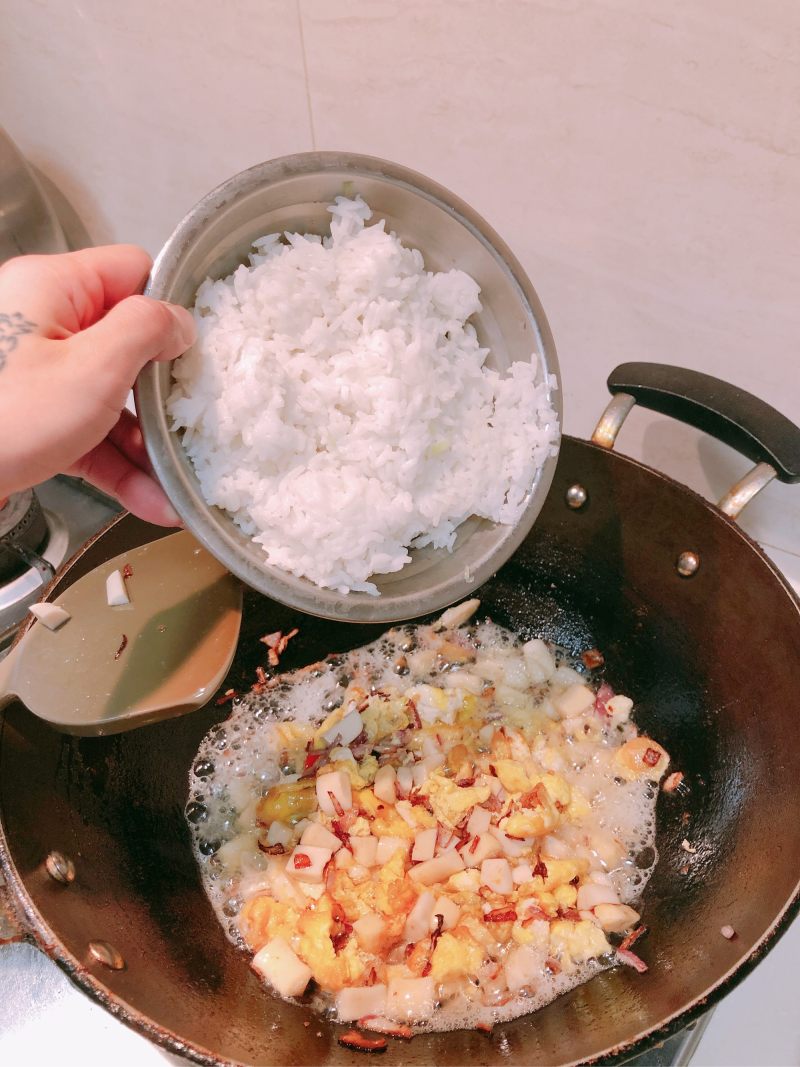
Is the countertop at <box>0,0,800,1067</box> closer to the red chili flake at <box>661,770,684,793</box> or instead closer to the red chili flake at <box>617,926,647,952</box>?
the red chili flake at <box>617,926,647,952</box>

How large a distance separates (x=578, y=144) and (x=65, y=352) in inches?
26.7

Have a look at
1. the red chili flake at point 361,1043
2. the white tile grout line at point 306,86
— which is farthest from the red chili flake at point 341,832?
the white tile grout line at point 306,86

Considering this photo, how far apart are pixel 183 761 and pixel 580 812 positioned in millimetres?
598

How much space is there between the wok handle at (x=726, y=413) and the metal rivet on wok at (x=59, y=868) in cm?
89

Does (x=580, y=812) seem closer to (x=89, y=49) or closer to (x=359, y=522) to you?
(x=359, y=522)

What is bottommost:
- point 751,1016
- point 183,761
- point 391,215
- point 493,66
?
point 751,1016

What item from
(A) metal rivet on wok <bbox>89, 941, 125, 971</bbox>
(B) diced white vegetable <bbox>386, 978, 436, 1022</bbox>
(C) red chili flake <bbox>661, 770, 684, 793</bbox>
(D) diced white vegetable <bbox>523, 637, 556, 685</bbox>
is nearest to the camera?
(A) metal rivet on wok <bbox>89, 941, 125, 971</bbox>

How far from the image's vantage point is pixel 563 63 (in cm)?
92

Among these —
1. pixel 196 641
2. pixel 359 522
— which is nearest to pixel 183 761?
pixel 196 641

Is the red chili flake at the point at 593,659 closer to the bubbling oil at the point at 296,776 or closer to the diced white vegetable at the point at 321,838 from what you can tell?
the bubbling oil at the point at 296,776

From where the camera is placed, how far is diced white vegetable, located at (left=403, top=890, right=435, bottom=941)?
0.99 metres

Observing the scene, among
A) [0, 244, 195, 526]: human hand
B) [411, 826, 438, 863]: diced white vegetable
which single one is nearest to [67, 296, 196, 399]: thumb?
[0, 244, 195, 526]: human hand

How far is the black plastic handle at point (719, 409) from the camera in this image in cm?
97

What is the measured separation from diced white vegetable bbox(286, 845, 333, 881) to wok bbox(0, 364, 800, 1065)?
0.40ft
